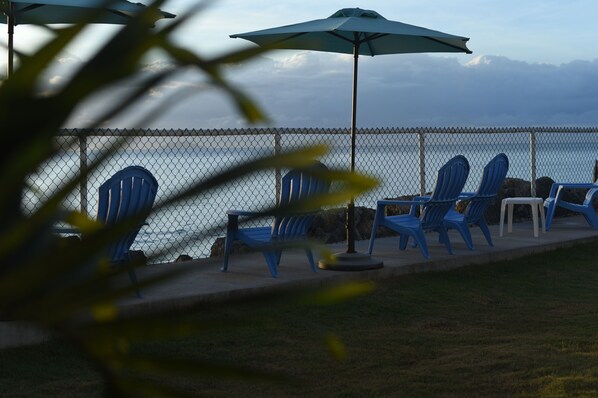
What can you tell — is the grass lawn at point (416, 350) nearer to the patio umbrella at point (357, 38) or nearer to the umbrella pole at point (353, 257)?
the umbrella pole at point (353, 257)

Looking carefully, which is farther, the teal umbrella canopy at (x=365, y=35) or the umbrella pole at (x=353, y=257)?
the teal umbrella canopy at (x=365, y=35)

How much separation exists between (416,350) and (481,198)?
Result: 4338 millimetres

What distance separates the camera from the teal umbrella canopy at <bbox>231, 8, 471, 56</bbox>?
8328 mm

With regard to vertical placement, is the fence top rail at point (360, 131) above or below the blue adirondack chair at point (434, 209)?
above

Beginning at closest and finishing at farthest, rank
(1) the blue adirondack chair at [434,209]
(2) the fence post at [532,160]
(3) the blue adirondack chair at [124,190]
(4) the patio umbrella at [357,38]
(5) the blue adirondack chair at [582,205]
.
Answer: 1. (3) the blue adirondack chair at [124,190]
2. (4) the patio umbrella at [357,38]
3. (1) the blue adirondack chair at [434,209]
4. (5) the blue adirondack chair at [582,205]
5. (2) the fence post at [532,160]

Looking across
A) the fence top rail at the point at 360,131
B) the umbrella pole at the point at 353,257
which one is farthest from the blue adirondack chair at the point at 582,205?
the umbrella pole at the point at 353,257

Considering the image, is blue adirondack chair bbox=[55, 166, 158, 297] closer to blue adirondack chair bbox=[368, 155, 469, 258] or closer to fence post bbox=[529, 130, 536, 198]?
blue adirondack chair bbox=[368, 155, 469, 258]

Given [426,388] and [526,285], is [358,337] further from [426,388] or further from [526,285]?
[526,285]

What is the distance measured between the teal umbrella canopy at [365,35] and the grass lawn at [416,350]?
2.31 meters

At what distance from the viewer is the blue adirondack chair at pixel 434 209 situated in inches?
347

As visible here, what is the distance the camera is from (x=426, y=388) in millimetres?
4750

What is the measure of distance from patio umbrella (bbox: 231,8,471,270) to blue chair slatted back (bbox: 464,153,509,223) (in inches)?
47.5

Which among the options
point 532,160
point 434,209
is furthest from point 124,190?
point 532,160

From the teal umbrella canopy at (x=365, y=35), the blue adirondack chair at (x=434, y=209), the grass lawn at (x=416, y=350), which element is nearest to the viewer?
the grass lawn at (x=416, y=350)
